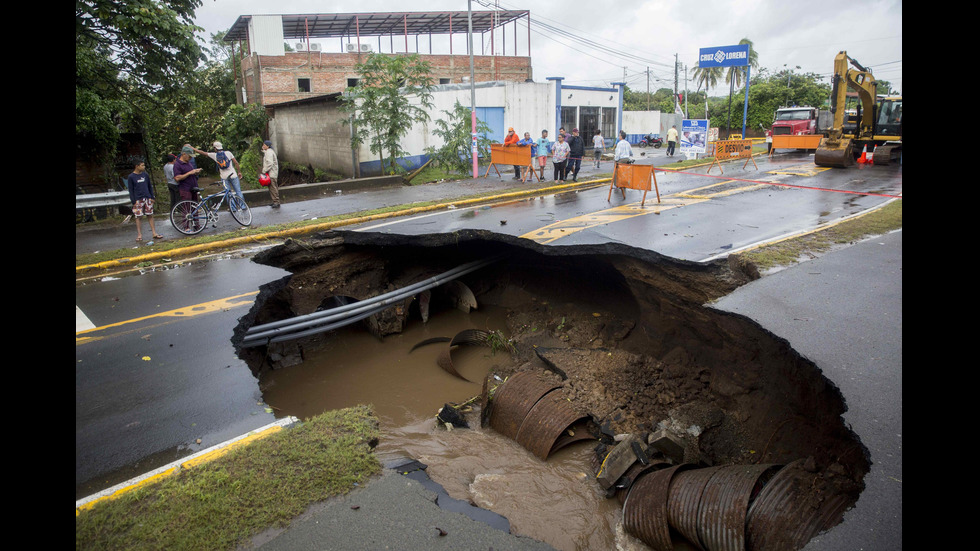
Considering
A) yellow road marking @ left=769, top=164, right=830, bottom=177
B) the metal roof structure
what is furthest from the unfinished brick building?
yellow road marking @ left=769, top=164, right=830, bottom=177

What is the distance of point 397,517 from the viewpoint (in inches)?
120

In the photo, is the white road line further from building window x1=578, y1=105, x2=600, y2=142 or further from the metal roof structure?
the metal roof structure

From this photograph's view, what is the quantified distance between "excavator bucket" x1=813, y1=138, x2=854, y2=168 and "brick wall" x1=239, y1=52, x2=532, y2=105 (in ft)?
71.6

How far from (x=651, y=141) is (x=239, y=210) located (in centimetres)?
3403

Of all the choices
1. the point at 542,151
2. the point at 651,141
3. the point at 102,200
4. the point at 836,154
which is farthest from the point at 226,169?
the point at 651,141

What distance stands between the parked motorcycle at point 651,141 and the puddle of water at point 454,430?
33552 millimetres

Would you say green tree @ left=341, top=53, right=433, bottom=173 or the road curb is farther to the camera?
green tree @ left=341, top=53, right=433, bottom=173

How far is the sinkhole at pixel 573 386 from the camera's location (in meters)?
3.84

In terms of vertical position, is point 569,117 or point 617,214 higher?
point 569,117

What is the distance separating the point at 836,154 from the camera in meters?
19.5

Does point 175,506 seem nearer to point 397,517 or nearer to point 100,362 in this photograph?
point 397,517

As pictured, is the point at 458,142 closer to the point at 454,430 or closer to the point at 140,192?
the point at 140,192

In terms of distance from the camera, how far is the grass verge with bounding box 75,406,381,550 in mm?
2855

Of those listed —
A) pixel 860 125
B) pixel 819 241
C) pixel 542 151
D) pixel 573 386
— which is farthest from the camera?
pixel 860 125
